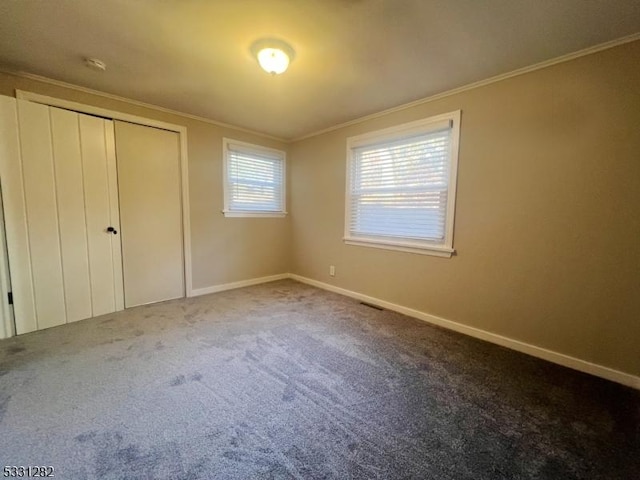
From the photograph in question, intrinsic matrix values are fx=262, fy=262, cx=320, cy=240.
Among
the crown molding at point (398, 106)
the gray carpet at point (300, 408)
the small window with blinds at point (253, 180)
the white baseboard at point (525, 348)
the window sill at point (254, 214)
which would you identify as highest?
the crown molding at point (398, 106)

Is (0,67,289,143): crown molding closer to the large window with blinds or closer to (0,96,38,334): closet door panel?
(0,96,38,334): closet door panel

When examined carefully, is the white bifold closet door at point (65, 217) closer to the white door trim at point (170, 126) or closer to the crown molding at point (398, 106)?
the white door trim at point (170, 126)

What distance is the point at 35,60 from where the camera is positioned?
218 cm

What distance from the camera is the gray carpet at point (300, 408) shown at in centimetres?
122

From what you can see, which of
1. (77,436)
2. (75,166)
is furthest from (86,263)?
(77,436)

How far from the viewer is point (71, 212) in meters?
2.64

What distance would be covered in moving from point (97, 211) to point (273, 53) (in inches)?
96.7

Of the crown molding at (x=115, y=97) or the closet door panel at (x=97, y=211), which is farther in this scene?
the closet door panel at (x=97, y=211)

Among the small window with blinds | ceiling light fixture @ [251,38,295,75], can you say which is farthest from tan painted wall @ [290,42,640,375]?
the small window with blinds

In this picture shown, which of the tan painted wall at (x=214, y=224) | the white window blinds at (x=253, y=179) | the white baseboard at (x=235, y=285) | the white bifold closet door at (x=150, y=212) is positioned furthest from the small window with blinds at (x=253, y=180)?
the white baseboard at (x=235, y=285)

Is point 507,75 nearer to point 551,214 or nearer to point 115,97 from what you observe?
point 551,214

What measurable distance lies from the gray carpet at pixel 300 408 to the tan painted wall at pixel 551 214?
0.36 meters

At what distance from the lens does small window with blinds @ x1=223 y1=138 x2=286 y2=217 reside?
12.6 ft

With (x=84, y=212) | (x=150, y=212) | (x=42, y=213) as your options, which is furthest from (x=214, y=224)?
(x=42, y=213)
